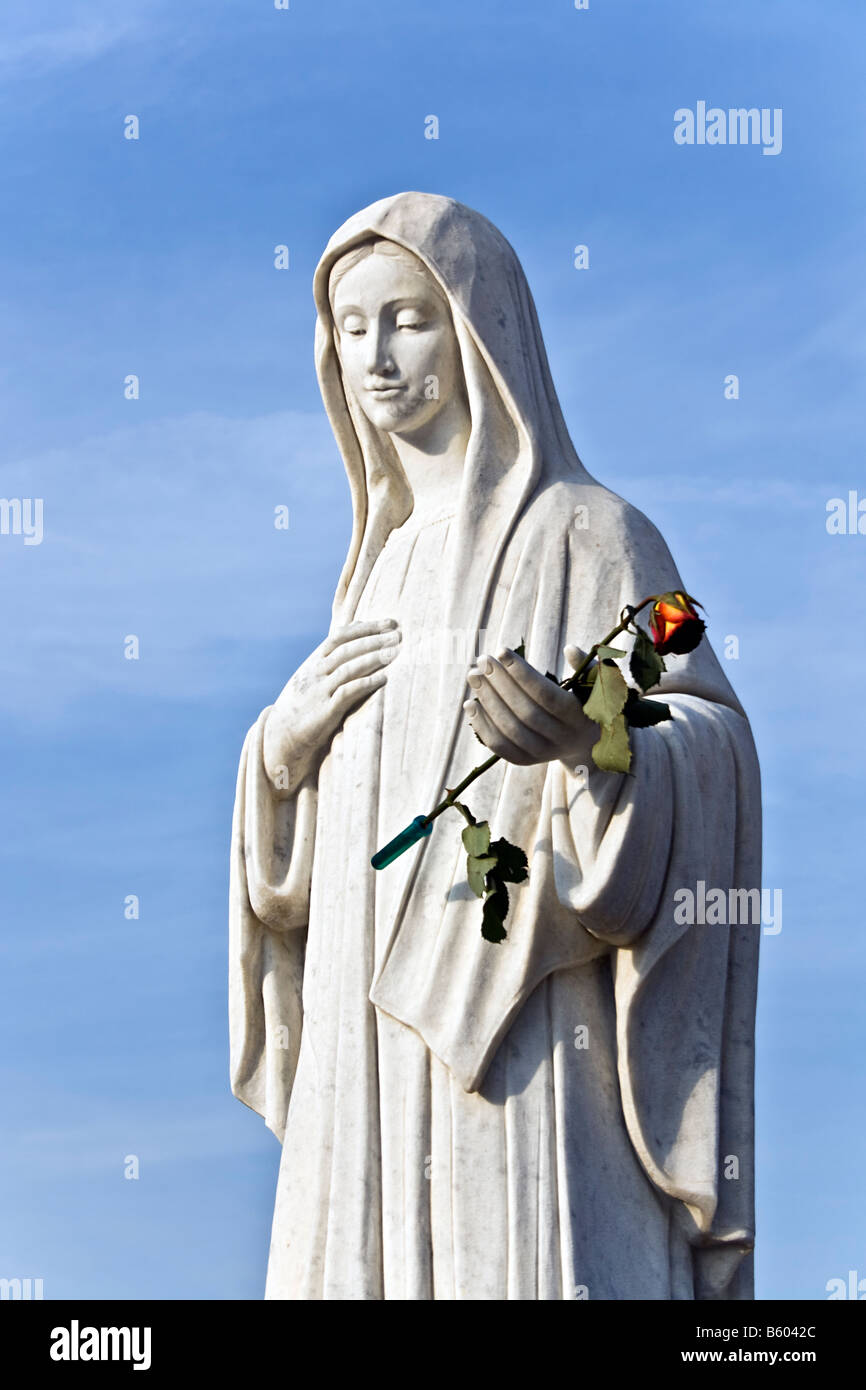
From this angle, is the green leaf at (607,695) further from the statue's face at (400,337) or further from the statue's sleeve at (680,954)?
the statue's face at (400,337)

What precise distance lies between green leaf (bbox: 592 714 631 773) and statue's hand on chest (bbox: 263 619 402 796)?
4.50 feet

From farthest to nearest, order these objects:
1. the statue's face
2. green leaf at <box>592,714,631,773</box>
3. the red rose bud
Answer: the statue's face
green leaf at <box>592,714,631,773</box>
the red rose bud

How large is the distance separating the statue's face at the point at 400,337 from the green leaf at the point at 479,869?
214 centimetres

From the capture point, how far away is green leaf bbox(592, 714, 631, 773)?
9.82 m

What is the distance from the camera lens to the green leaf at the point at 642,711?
9.86 metres

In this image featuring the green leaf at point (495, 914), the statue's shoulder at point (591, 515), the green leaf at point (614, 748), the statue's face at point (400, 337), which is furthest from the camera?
the statue's face at point (400, 337)

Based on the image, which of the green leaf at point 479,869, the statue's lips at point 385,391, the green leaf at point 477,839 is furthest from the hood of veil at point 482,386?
the green leaf at point 479,869

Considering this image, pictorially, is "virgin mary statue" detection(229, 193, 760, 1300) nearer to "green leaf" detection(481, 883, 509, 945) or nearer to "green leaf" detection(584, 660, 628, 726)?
"green leaf" detection(584, 660, 628, 726)

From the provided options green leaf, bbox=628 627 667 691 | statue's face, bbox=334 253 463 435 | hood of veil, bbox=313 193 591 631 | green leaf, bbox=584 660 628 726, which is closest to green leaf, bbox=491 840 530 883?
green leaf, bbox=584 660 628 726

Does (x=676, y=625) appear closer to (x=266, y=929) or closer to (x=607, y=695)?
(x=607, y=695)
